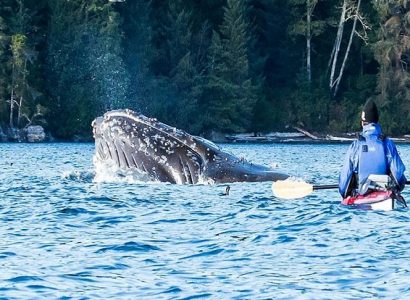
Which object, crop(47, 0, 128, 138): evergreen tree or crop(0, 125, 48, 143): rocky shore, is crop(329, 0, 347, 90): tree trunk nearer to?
crop(47, 0, 128, 138): evergreen tree

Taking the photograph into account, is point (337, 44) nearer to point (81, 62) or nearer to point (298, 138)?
point (298, 138)

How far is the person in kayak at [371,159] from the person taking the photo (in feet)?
46.5

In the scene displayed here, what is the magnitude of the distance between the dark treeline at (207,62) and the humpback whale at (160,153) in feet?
122

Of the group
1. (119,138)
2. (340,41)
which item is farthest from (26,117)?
(119,138)

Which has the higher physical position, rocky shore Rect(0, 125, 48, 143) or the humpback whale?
the humpback whale

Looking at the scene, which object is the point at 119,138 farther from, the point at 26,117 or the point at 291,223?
the point at 26,117

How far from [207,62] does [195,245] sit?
169 ft

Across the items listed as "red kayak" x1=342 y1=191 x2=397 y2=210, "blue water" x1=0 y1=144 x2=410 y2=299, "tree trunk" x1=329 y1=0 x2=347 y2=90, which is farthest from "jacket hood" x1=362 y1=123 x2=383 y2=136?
"tree trunk" x1=329 y1=0 x2=347 y2=90

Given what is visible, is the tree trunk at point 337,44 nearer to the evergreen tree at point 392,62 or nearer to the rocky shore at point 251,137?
the evergreen tree at point 392,62

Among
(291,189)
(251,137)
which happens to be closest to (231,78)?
(251,137)

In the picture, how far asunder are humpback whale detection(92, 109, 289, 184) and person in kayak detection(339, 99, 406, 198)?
191 inches

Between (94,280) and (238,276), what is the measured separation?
1400 mm

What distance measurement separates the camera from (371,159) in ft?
46.5

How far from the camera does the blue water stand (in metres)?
9.97
